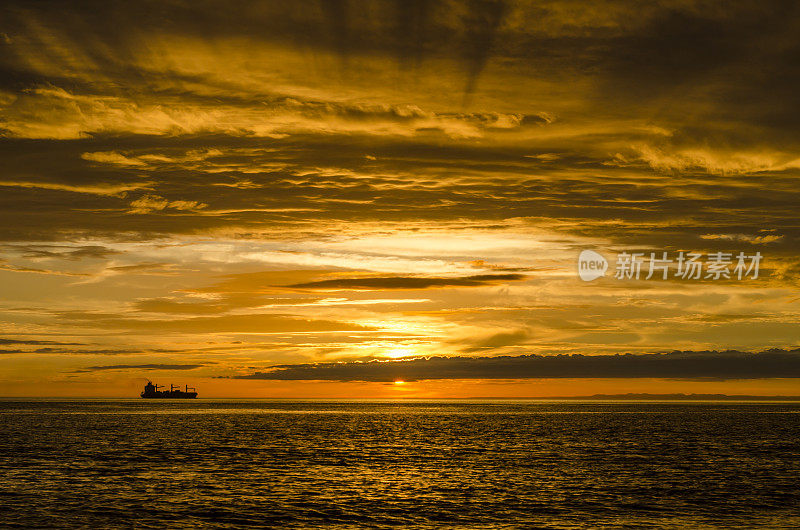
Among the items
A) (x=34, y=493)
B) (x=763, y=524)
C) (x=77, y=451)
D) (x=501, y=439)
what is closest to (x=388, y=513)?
(x=763, y=524)

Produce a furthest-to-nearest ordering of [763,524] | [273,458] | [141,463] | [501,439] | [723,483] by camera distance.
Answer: [501,439]
[273,458]
[141,463]
[723,483]
[763,524]

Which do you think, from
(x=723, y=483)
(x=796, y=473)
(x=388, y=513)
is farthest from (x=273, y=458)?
(x=796, y=473)

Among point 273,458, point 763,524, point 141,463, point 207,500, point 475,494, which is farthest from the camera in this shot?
point 273,458

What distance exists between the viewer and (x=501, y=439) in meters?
126

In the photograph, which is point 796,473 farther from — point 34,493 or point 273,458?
point 34,493

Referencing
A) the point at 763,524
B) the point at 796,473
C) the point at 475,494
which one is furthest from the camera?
the point at 796,473

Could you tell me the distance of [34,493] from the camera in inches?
2287

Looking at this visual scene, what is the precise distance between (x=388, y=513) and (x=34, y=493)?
1078 inches

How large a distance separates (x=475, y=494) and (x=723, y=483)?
22708 millimetres

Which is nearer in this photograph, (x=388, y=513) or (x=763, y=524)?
(x=763, y=524)

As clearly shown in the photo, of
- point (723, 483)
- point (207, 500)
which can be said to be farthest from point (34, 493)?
point (723, 483)

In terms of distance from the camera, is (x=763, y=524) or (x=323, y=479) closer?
(x=763, y=524)

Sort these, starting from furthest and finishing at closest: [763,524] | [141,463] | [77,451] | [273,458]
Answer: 1. [77,451]
2. [273,458]
3. [141,463]
4. [763,524]

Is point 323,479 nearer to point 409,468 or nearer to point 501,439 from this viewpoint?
point 409,468
